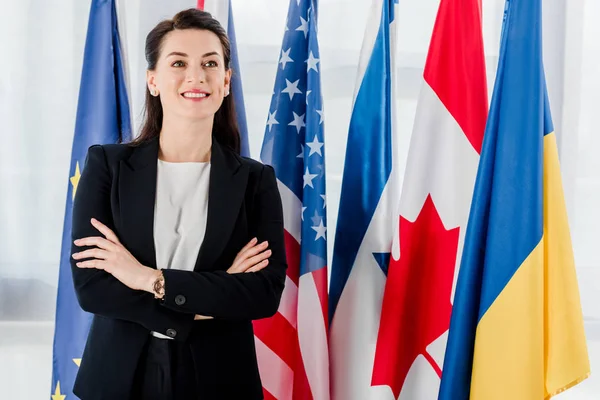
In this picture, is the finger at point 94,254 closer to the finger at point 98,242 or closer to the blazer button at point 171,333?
the finger at point 98,242

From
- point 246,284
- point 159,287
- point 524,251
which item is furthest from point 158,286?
point 524,251

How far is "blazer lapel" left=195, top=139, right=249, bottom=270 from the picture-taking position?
1.63m

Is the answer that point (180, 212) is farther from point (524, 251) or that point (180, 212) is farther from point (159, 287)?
point (524, 251)

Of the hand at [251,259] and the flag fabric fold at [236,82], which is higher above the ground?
the flag fabric fold at [236,82]

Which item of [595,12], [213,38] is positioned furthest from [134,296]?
[595,12]

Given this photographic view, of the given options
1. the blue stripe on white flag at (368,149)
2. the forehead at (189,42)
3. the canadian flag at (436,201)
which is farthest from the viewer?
the blue stripe on white flag at (368,149)

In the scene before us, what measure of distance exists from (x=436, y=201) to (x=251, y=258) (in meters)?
0.61

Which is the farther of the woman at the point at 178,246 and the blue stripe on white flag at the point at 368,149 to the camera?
the blue stripe on white flag at the point at 368,149

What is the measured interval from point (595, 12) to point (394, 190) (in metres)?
1.19

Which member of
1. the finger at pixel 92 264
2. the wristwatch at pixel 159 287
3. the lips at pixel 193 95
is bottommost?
the wristwatch at pixel 159 287

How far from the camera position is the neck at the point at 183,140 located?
1.74 meters

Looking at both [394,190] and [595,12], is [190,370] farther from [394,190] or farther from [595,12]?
[595,12]

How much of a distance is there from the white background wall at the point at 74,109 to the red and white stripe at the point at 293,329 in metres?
0.47

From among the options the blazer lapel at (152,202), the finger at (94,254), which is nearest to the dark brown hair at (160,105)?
the blazer lapel at (152,202)
